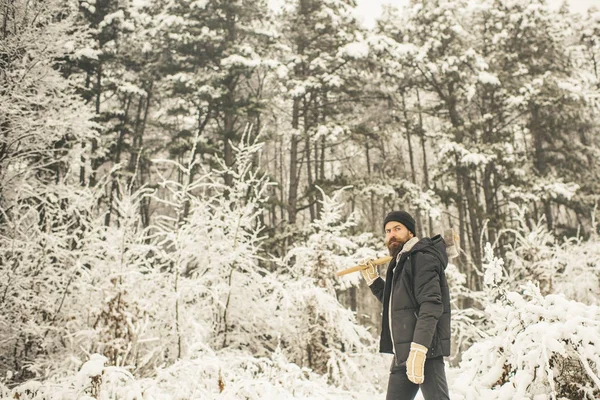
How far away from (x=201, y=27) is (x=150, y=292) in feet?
33.2

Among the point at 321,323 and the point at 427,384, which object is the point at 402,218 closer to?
the point at 427,384

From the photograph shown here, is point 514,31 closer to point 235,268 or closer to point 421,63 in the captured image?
point 421,63

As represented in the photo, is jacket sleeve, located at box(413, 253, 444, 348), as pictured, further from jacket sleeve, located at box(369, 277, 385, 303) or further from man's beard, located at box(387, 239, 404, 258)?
jacket sleeve, located at box(369, 277, 385, 303)

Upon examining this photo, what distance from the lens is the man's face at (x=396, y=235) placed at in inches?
134

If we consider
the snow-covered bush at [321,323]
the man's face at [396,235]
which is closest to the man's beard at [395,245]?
the man's face at [396,235]

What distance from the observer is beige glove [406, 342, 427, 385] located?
2678 mm

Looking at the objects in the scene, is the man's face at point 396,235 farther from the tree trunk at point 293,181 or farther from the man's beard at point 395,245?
the tree trunk at point 293,181

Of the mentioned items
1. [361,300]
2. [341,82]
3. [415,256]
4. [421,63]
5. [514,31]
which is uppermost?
[514,31]

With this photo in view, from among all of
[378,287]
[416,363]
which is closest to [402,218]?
[378,287]

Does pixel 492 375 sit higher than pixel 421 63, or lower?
lower

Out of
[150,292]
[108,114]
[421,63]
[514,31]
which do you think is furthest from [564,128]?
[108,114]

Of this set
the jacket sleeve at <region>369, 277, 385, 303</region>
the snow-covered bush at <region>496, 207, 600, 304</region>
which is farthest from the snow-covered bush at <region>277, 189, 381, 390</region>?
the snow-covered bush at <region>496, 207, 600, 304</region>

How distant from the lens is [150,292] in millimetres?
6246

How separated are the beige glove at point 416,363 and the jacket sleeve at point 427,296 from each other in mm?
40
